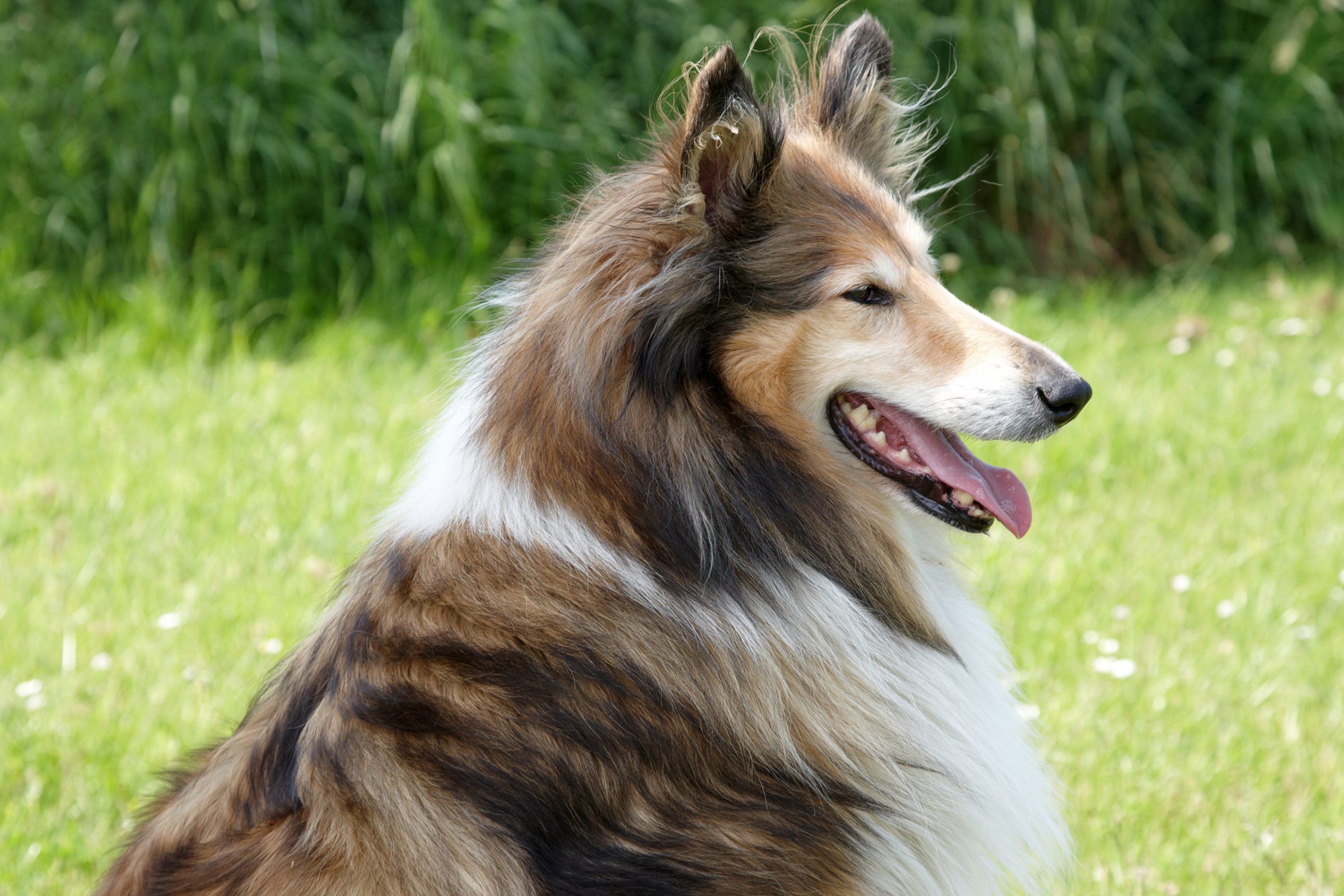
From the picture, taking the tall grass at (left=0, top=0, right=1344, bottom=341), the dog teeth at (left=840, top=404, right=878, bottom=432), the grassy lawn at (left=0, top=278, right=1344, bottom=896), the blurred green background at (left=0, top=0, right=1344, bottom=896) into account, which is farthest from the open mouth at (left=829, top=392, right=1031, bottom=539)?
the tall grass at (left=0, top=0, right=1344, bottom=341)

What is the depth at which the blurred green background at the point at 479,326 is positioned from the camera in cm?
402

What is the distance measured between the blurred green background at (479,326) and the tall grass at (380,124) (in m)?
0.02

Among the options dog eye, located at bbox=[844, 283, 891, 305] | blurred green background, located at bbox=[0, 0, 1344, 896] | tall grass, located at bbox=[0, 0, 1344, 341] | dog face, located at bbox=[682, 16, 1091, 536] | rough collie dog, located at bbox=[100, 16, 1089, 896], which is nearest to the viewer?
rough collie dog, located at bbox=[100, 16, 1089, 896]

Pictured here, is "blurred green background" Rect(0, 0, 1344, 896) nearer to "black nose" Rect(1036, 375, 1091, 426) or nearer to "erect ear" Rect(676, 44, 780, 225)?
"black nose" Rect(1036, 375, 1091, 426)

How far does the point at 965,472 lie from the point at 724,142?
0.80 meters

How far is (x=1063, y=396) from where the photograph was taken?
2.54m

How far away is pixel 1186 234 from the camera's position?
7.47 m

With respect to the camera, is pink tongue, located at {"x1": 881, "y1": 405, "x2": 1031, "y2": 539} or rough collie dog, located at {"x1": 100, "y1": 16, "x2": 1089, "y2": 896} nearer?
rough collie dog, located at {"x1": 100, "y1": 16, "x2": 1089, "y2": 896}

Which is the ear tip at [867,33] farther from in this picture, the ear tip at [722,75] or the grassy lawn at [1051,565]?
the grassy lawn at [1051,565]

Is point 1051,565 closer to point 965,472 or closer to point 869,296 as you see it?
point 965,472

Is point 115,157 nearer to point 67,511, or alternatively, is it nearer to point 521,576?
point 67,511

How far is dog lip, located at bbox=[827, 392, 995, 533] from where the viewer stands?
254cm

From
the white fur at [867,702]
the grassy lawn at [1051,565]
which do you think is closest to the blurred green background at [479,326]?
the grassy lawn at [1051,565]

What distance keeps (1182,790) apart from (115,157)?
564 centimetres
